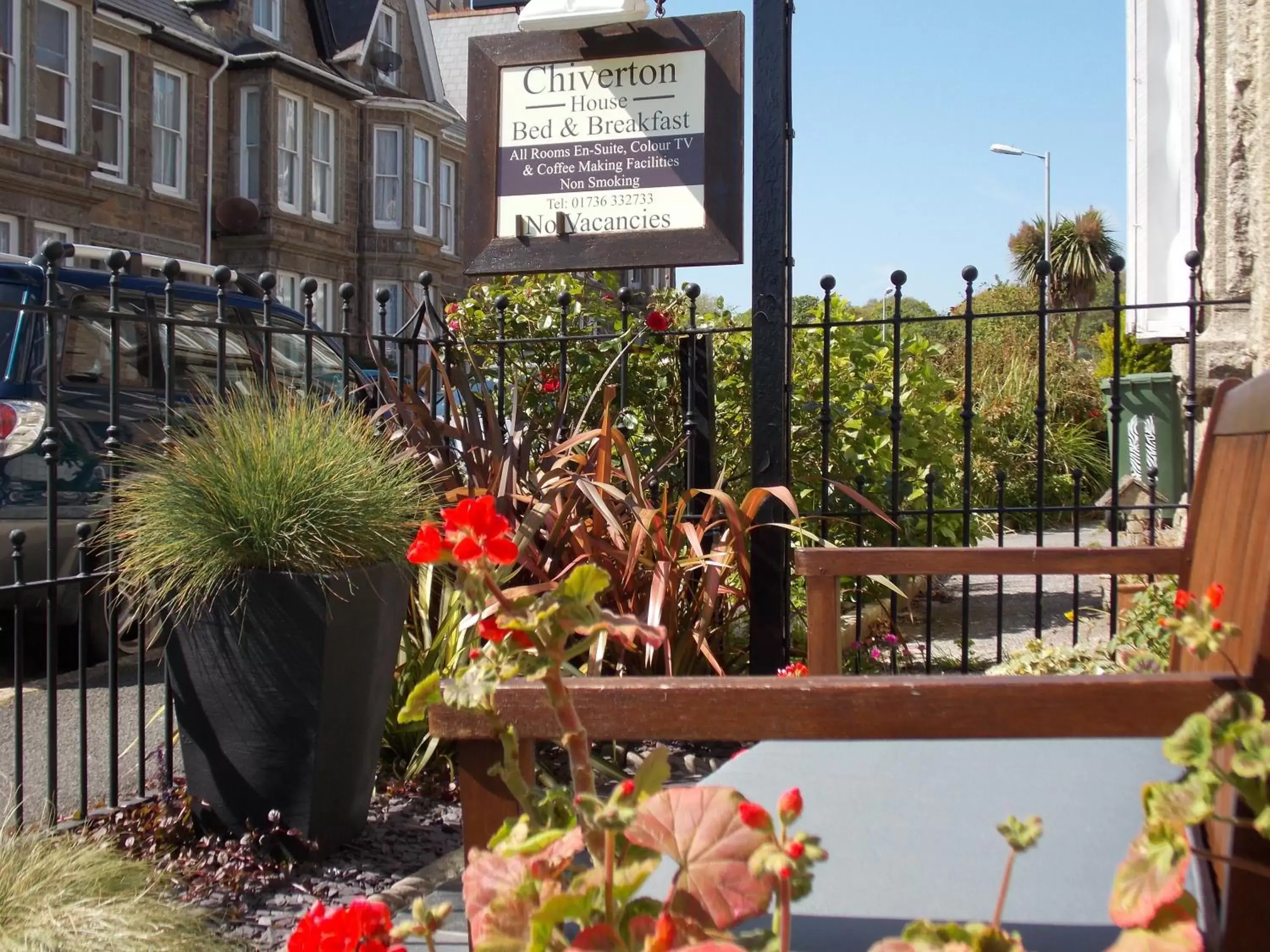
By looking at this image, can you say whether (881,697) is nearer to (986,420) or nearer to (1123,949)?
(1123,949)

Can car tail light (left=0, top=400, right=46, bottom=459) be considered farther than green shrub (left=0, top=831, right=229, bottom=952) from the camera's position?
Yes

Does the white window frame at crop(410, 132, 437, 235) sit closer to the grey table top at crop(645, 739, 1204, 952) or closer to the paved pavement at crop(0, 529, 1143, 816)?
the paved pavement at crop(0, 529, 1143, 816)

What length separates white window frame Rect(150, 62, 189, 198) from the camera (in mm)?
17641

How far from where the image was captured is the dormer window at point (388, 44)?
22.2 metres

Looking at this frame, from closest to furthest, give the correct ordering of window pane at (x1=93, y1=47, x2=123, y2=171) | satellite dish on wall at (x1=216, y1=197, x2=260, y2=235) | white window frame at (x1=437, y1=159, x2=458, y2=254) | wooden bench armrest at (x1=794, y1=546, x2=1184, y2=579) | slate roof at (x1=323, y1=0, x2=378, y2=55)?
wooden bench armrest at (x1=794, y1=546, x2=1184, y2=579) < window pane at (x1=93, y1=47, x2=123, y2=171) < satellite dish on wall at (x1=216, y1=197, x2=260, y2=235) < slate roof at (x1=323, y1=0, x2=378, y2=55) < white window frame at (x1=437, y1=159, x2=458, y2=254)

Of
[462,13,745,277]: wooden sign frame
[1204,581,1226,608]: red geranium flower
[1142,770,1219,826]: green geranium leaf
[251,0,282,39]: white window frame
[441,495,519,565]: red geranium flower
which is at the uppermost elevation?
[251,0,282,39]: white window frame

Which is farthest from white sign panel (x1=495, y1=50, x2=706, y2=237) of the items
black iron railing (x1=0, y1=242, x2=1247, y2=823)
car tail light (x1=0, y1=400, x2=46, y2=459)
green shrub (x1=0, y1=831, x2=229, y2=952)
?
car tail light (x1=0, y1=400, x2=46, y2=459)

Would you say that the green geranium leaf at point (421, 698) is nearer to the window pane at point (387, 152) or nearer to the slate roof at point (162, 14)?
the slate roof at point (162, 14)

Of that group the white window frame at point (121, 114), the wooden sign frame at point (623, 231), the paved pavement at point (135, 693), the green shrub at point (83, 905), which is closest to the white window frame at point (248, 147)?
the white window frame at point (121, 114)

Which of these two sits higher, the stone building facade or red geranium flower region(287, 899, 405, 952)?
the stone building facade

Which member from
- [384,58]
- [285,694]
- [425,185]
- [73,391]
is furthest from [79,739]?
[384,58]

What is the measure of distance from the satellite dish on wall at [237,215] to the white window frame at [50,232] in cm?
294

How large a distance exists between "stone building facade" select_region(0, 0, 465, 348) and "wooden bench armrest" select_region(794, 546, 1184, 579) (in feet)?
40.6

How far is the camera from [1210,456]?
1942 millimetres
